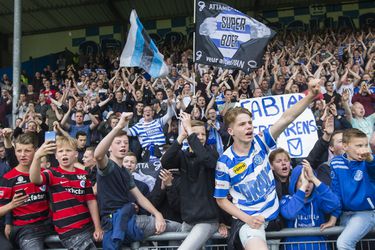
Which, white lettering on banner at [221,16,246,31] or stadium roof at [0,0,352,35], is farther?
stadium roof at [0,0,352,35]

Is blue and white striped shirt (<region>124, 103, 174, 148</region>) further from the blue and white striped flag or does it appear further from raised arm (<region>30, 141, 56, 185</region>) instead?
raised arm (<region>30, 141, 56, 185</region>)

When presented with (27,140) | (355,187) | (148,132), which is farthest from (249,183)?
(148,132)

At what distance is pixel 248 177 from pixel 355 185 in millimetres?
857

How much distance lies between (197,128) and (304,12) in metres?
15.8

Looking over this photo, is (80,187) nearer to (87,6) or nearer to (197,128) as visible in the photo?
(197,128)

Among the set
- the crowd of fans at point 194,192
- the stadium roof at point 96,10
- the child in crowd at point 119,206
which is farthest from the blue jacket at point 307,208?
the stadium roof at point 96,10

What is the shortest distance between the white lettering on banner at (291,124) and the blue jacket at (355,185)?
1500mm

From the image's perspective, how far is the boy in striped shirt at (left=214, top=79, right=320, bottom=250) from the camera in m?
3.25

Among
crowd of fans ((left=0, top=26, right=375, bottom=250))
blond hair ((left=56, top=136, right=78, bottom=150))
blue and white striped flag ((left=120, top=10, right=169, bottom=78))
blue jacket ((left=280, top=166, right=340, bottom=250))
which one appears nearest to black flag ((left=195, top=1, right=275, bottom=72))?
blue and white striped flag ((left=120, top=10, right=169, bottom=78))

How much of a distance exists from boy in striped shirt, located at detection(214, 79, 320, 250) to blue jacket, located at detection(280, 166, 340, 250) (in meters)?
0.13

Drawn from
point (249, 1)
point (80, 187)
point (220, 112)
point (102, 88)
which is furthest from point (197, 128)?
point (249, 1)

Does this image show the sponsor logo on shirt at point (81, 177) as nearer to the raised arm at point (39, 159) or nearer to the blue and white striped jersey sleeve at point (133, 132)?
the raised arm at point (39, 159)

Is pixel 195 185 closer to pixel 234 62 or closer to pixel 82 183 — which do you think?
pixel 82 183

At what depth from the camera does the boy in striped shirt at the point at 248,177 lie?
10.7 feet
